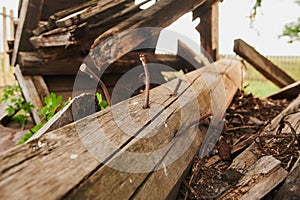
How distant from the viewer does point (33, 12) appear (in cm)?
376

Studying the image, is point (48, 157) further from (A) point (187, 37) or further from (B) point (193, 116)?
(A) point (187, 37)

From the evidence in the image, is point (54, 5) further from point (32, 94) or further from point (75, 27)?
point (75, 27)

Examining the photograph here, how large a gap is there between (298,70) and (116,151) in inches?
506

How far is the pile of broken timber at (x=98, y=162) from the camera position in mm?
600

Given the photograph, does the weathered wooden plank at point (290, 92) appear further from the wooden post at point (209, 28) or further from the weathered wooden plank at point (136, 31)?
the weathered wooden plank at point (136, 31)

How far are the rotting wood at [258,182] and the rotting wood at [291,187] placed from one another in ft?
0.10

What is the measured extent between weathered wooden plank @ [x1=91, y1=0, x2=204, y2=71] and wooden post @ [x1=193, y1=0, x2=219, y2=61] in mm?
1047

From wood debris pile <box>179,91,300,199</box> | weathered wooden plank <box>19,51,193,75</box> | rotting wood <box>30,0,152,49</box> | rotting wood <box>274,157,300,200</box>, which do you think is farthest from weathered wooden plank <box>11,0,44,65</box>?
rotting wood <box>274,157,300,200</box>

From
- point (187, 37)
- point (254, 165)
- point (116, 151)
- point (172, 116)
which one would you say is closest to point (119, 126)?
point (116, 151)

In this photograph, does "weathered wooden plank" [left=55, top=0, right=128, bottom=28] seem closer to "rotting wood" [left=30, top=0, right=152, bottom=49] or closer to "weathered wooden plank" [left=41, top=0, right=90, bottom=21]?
"rotting wood" [left=30, top=0, right=152, bottom=49]

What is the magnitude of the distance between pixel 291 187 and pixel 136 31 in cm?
201

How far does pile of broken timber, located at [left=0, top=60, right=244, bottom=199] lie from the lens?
600 millimetres

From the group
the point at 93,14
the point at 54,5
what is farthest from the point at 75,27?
the point at 54,5

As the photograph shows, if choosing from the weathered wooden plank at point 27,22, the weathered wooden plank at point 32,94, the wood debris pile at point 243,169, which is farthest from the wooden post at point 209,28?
the wood debris pile at point 243,169
